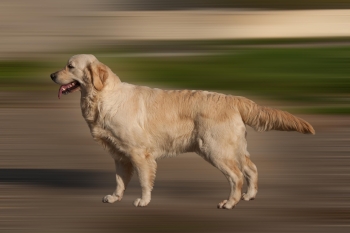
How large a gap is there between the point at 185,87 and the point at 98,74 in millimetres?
8845

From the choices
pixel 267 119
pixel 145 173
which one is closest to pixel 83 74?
pixel 145 173

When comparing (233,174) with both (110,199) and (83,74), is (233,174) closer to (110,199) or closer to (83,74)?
(110,199)

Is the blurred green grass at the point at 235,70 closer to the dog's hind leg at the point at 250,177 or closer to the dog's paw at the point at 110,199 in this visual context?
the dog's hind leg at the point at 250,177

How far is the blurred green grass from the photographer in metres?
15.9

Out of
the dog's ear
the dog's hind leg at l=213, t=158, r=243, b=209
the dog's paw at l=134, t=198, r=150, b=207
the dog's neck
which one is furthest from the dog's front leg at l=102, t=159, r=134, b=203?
the dog's hind leg at l=213, t=158, r=243, b=209

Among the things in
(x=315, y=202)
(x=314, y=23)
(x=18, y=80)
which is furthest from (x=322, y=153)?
(x=314, y=23)

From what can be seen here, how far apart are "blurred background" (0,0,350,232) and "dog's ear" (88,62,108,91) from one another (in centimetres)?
136

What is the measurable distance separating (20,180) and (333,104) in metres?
7.01

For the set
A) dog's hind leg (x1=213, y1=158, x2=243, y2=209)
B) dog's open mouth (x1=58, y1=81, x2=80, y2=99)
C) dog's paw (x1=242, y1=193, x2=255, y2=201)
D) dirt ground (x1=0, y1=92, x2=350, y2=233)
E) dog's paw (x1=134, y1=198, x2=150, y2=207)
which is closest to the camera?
dirt ground (x1=0, y1=92, x2=350, y2=233)

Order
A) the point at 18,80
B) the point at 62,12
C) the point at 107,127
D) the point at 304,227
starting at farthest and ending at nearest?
the point at 62,12 → the point at 18,80 → the point at 107,127 → the point at 304,227

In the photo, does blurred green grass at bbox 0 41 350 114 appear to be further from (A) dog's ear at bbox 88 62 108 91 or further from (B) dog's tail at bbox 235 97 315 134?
(A) dog's ear at bbox 88 62 108 91

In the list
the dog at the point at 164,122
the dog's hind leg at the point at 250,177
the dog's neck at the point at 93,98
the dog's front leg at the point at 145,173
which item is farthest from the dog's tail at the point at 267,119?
the dog's neck at the point at 93,98

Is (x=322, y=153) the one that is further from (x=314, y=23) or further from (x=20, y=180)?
(x=314, y=23)

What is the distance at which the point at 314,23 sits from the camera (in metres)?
29.2
